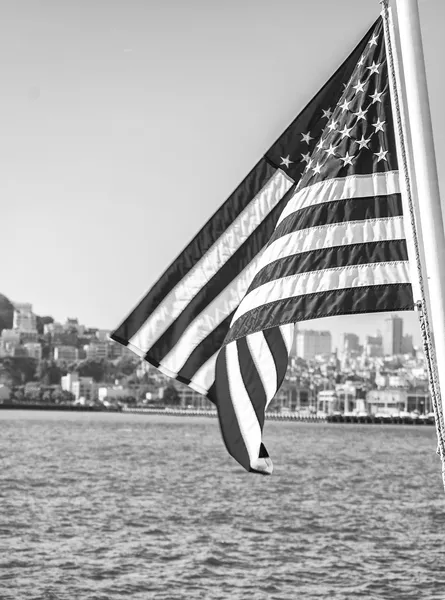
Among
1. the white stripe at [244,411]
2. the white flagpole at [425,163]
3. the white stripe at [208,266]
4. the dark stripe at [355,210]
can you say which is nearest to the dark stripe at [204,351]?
the white stripe at [208,266]

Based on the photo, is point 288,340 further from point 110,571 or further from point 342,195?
point 110,571

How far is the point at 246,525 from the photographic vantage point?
30.4 meters

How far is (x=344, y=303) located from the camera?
6.15 meters

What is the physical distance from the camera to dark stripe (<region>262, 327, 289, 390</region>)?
23.9 feet

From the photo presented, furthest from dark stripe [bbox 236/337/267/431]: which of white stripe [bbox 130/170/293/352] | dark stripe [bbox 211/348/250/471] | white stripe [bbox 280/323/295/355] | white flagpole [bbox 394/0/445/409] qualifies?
white flagpole [bbox 394/0/445/409]

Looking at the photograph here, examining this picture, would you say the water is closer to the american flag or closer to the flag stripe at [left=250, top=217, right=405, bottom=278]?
the american flag

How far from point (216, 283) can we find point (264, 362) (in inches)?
27.7

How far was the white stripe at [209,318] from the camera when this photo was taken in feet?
25.0

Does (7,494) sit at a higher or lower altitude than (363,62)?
lower

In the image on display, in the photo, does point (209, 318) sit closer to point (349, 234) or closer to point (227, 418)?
point (227, 418)

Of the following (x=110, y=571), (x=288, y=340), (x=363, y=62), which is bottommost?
(x=110, y=571)

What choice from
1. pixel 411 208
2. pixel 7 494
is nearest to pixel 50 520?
pixel 7 494

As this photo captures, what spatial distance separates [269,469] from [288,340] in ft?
2.83

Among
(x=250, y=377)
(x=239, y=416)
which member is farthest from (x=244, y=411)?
(x=250, y=377)
